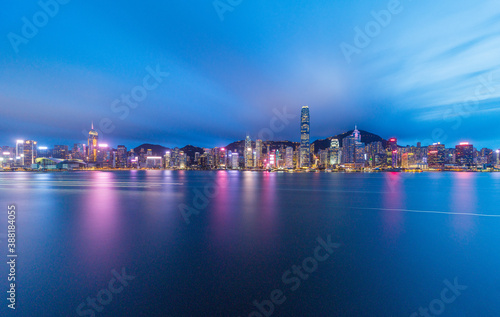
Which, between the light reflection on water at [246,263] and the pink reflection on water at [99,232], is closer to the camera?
the light reflection on water at [246,263]

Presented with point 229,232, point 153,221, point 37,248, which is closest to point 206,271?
point 229,232

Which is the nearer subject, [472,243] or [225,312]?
[225,312]

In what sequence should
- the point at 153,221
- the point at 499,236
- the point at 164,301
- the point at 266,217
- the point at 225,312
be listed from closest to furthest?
the point at 225,312 → the point at 164,301 → the point at 499,236 → the point at 153,221 → the point at 266,217

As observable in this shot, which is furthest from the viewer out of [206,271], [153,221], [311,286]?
[153,221]

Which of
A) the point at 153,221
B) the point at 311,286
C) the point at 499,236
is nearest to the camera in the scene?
the point at 311,286

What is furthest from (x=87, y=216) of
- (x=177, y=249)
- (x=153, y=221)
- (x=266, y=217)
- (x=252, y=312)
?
(x=252, y=312)

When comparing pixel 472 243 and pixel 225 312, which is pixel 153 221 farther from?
pixel 472 243

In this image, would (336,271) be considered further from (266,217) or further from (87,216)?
(87,216)

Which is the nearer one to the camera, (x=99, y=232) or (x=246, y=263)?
(x=246, y=263)

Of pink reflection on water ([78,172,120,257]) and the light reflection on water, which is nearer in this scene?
the light reflection on water
